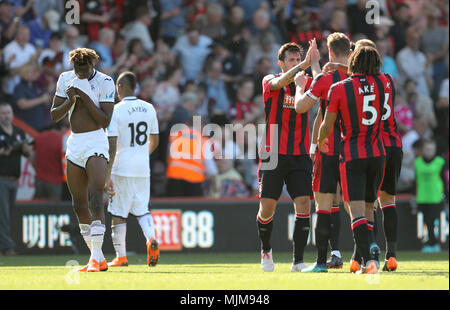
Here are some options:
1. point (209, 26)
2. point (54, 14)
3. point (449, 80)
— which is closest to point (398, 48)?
point (449, 80)

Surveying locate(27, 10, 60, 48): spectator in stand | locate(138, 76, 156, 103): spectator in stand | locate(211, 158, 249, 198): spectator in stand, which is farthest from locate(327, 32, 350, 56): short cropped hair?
locate(27, 10, 60, 48): spectator in stand

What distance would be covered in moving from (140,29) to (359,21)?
4.44m

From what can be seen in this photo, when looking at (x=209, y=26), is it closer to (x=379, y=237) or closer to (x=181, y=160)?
(x=181, y=160)

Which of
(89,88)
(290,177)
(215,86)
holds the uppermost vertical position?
(215,86)

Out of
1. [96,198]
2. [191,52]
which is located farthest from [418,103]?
[96,198]

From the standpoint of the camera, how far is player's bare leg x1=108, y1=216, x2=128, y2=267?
11.4 metres

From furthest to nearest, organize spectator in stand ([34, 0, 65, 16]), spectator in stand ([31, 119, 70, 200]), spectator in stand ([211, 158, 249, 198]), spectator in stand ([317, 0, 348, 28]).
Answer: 1. spectator in stand ([317, 0, 348, 28])
2. spectator in stand ([34, 0, 65, 16])
3. spectator in stand ([211, 158, 249, 198])
4. spectator in stand ([31, 119, 70, 200])

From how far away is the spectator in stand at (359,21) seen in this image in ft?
63.0

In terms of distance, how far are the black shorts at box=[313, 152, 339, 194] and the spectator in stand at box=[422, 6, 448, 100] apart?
10.4 m

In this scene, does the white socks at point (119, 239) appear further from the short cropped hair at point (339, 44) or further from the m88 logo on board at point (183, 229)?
the m88 logo on board at point (183, 229)

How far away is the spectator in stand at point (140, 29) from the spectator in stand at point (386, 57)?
450cm

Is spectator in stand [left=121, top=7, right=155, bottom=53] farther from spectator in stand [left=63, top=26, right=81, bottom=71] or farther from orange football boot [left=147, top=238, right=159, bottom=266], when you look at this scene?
orange football boot [left=147, top=238, right=159, bottom=266]

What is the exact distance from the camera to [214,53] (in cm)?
1844

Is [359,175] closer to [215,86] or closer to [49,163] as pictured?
[49,163]
